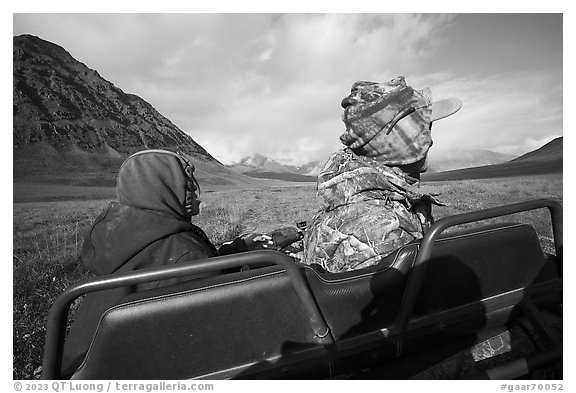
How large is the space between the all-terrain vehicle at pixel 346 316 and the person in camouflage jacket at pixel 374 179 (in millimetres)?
587

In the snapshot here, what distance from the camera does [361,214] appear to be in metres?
2.64

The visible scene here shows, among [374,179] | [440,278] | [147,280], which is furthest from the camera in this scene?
[374,179]

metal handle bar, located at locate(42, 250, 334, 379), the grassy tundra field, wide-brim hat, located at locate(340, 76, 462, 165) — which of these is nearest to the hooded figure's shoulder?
Result: metal handle bar, located at locate(42, 250, 334, 379)

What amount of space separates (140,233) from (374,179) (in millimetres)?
1780

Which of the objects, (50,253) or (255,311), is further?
(50,253)

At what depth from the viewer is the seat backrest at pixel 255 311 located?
5.07 ft

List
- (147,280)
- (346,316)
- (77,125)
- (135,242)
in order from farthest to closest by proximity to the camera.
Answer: (77,125)
(135,242)
(346,316)
(147,280)

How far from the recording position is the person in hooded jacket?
2.19 metres

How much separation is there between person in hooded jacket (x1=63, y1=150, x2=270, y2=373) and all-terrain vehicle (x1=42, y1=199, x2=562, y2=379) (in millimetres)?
555

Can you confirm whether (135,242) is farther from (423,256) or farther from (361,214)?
(423,256)

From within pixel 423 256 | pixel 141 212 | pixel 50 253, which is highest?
pixel 141 212

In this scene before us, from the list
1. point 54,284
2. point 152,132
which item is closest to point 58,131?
point 152,132

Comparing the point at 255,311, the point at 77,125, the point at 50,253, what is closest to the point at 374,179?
the point at 255,311

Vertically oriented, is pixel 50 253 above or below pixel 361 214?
below
